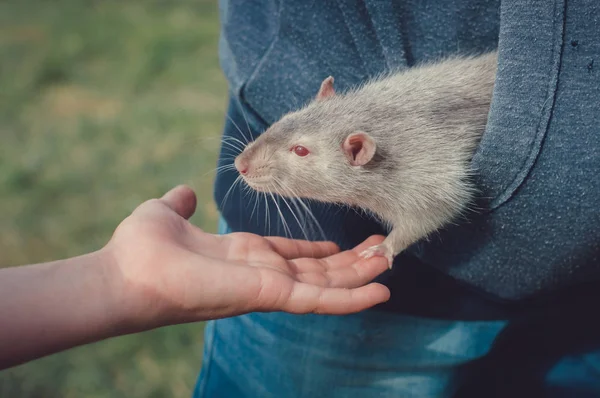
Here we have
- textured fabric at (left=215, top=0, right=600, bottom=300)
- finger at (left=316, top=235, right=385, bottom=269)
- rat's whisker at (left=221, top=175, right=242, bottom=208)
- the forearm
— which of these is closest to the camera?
the forearm

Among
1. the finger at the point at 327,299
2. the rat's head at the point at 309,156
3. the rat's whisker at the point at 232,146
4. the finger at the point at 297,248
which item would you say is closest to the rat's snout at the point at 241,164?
the rat's head at the point at 309,156

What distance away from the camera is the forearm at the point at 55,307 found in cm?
138

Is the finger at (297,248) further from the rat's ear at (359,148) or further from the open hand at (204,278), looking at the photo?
the rat's ear at (359,148)

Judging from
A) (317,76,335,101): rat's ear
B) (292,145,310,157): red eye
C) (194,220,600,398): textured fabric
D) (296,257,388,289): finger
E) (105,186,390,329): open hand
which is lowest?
(194,220,600,398): textured fabric

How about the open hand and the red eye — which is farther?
the red eye

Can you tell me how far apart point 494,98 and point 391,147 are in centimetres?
40

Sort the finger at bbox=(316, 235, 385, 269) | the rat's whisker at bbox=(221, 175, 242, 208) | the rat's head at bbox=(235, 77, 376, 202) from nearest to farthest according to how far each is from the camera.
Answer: the finger at bbox=(316, 235, 385, 269) → the rat's head at bbox=(235, 77, 376, 202) → the rat's whisker at bbox=(221, 175, 242, 208)

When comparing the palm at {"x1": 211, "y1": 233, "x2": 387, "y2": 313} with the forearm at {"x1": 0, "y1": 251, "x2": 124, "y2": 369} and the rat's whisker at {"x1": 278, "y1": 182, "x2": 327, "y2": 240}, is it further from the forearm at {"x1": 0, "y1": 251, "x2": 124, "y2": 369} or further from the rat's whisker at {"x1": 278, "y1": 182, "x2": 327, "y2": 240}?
the forearm at {"x1": 0, "y1": 251, "x2": 124, "y2": 369}

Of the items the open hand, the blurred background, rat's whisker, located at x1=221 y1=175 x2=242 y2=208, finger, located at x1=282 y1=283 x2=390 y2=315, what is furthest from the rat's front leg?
the blurred background

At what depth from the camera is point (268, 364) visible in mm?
2178

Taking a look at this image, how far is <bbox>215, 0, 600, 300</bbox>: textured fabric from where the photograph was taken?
1.52 metres

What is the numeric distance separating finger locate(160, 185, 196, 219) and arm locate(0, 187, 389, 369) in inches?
1.1

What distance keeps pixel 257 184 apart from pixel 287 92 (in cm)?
30

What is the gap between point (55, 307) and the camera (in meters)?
1.43
